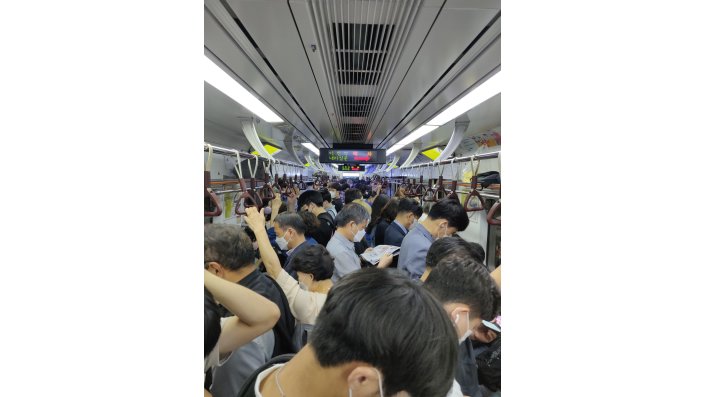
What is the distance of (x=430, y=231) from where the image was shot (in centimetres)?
210

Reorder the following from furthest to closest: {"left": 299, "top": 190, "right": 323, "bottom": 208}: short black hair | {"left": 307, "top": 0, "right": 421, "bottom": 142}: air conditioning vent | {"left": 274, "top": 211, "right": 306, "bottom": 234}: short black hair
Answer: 1. {"left": 299, "top": 190, "right": 323, "bottom": 208}: short black hair
2. {"left": 274, "top": 211, "right": 306, "bottom": 234}: short black hair
3. {"left": 307, "top": 0, "right": 421, "bottom": 142}: air conditioning vent

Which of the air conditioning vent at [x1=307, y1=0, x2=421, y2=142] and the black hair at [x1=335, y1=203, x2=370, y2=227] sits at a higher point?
the air conditioning vent at [x1=307, y1=0, x2=421, y2=142]

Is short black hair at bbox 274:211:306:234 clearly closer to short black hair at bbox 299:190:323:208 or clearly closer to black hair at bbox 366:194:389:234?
short black hair at bbox 299:190:323:208

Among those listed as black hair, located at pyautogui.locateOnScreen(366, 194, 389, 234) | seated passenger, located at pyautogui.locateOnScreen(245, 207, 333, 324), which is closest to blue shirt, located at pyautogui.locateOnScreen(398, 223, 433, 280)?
seated passenger, located at pyautogui.locateOnScreen(245, 207, 333, 324)

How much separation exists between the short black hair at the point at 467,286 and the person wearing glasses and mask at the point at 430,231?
0.83 m

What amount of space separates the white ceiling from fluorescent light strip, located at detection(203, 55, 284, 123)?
0.12 ft

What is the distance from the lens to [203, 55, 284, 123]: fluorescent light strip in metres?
1.23

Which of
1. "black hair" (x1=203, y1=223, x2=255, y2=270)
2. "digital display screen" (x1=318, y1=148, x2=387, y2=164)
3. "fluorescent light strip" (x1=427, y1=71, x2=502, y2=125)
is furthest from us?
"digital display screen" (x1=318, y1=148, x2=387, y2=164)

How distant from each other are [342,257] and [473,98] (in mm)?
1340

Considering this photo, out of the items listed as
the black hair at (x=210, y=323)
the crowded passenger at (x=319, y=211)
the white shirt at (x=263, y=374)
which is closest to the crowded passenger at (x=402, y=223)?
the crowded passenger at (x=319, y=211)

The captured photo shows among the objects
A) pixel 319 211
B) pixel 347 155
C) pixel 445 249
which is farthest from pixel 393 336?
pixel 347 155

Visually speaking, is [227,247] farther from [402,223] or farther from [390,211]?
[390,211]
